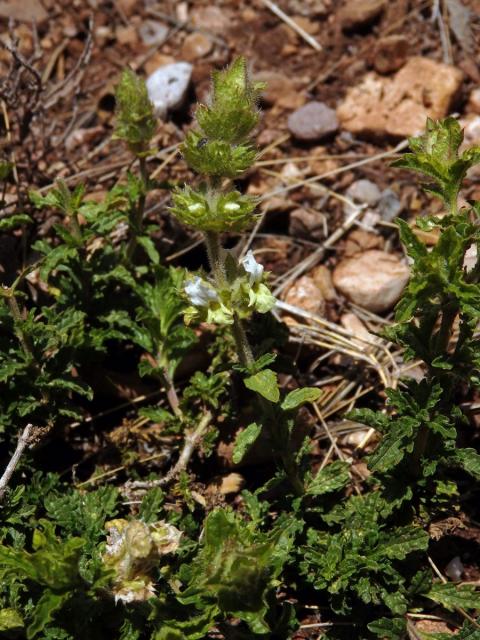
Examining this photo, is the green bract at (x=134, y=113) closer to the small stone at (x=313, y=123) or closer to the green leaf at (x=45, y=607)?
the small stone at (x=313, y=123)

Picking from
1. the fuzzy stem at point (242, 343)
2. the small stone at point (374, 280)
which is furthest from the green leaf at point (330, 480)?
the small stone at point (374, 280)

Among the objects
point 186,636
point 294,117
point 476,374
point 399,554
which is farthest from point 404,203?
point 186,636

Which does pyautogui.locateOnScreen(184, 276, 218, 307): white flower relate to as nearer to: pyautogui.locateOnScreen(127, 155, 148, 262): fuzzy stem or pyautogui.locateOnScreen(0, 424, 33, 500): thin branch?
pyautogui.locateOnScreen(0, 424, 33, 500): thin branch

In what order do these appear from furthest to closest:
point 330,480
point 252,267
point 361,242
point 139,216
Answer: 1. point 361,242
2. point 139,216
3. point 330,480
4. point 252,267

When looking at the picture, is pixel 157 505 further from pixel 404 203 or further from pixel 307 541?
pixel 404 203

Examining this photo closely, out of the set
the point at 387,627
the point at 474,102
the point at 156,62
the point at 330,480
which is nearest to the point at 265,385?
the point at 330,480

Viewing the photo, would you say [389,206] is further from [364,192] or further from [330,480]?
[330,480]
